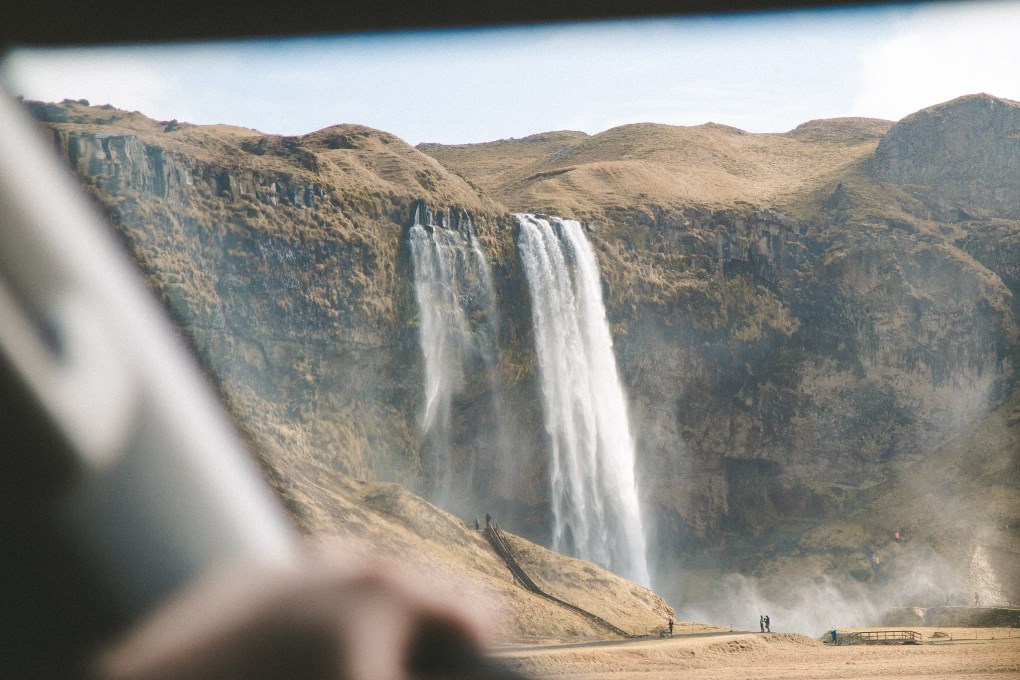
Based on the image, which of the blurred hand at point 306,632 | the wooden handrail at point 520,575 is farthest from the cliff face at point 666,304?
the blurred hand at point 306,632

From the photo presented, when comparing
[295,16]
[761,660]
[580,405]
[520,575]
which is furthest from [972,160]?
[295,16]

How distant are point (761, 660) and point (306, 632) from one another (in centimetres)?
3081

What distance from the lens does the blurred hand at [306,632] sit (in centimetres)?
175

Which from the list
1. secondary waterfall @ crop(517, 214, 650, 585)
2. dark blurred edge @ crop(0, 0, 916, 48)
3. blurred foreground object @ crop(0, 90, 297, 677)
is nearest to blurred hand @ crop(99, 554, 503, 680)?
blurred foreground object @ crop(0, 90, 297, 677)

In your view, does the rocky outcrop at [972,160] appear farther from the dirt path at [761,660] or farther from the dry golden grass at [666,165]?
the dirt path at [761,660]

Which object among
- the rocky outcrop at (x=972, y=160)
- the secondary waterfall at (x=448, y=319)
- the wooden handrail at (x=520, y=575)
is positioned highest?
the rocky outcrop at (x=972, y=160)

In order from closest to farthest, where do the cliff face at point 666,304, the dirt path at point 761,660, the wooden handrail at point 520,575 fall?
the dirt path at point 761,660 → the wooden handrail at point 520,575 → the cliff face at point 666,304

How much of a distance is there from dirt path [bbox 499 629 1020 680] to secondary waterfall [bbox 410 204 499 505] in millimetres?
20434

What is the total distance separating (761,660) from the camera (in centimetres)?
3047

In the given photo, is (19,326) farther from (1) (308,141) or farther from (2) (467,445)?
(1) (308,141)

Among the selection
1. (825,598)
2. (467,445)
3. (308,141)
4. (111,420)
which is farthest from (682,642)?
(308,141)

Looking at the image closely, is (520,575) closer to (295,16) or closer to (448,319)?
(448,319)

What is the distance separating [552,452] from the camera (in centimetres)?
5638

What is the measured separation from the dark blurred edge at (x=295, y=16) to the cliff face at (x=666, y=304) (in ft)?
111
